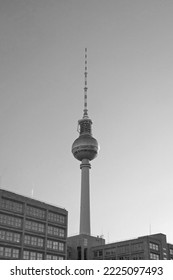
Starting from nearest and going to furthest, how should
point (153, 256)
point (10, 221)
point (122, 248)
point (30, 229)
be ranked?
point (10, 221) → point (30, 229) → point (153, 256) → point (122, 248)

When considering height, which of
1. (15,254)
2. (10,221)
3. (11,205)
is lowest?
(15,254)

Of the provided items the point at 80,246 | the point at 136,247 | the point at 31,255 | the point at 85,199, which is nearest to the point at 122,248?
the point at 136,247

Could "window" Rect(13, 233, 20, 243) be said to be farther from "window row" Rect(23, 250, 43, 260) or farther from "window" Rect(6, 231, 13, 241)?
"window row" Rect(23, 250, 43, 260)

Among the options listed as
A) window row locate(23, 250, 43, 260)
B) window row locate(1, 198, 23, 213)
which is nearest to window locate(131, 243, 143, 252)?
window row locate(23, 250, 43, 260)

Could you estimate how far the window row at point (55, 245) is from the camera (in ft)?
350

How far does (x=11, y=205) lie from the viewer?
99.4m

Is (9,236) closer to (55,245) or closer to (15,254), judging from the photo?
(15,254)

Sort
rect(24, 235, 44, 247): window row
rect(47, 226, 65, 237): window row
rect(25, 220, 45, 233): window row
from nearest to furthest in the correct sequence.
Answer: rect(24, 235, 44, 247): window row < rect(25, 220, 45, 233): window row < rect(47, 226, 65, 237): window row

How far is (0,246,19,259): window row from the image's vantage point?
93.5 m

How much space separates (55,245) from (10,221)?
17831 mm

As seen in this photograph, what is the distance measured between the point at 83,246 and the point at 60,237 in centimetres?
3022

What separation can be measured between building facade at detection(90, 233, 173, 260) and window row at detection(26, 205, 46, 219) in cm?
3674
